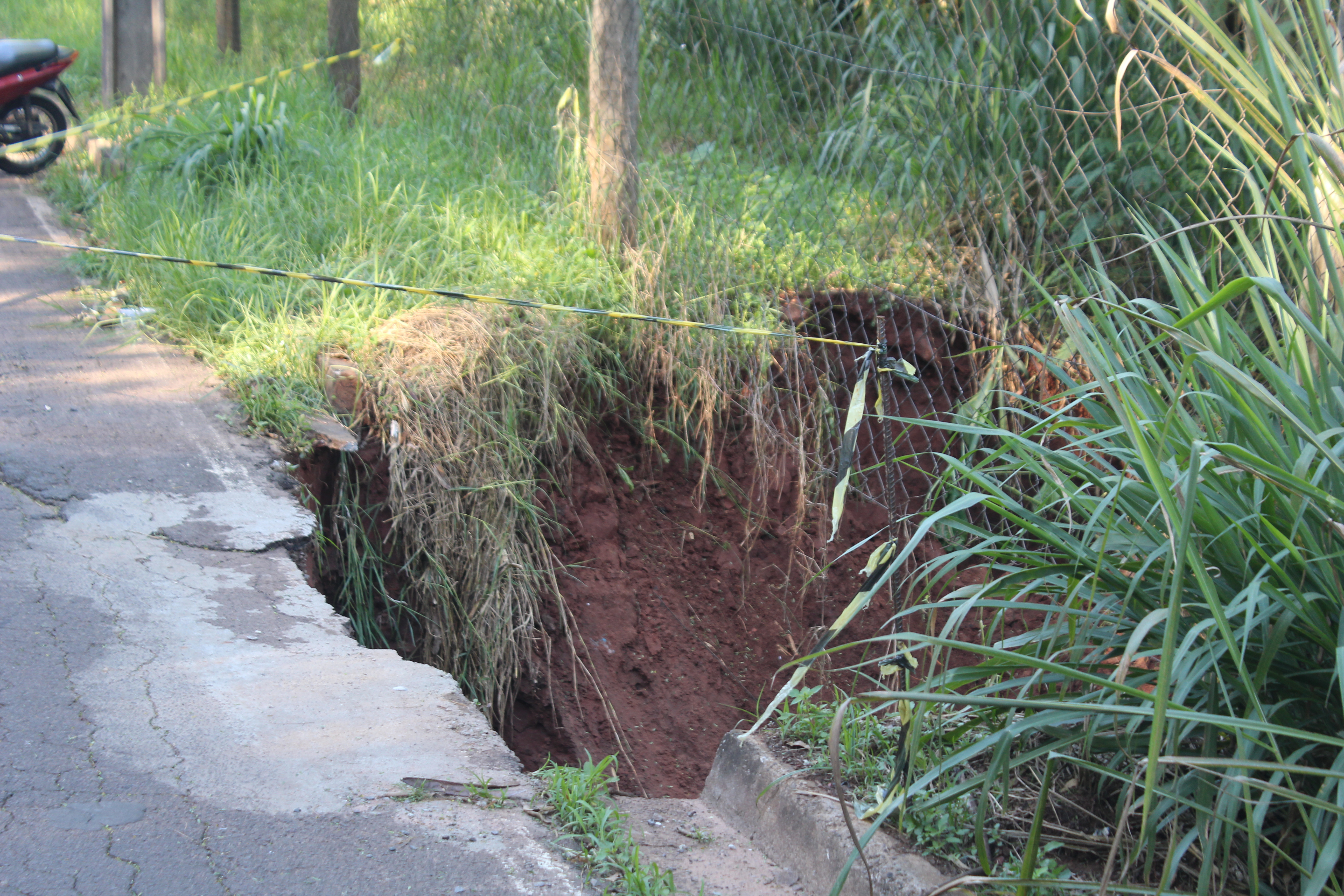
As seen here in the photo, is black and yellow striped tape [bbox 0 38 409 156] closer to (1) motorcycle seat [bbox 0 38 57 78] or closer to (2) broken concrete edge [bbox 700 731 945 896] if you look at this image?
(1) motorcycle seat [bbox 0 38 57 78]

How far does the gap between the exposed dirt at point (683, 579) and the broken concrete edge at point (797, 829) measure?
92 centimetres

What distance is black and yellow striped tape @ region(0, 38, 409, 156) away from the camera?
5.59 m

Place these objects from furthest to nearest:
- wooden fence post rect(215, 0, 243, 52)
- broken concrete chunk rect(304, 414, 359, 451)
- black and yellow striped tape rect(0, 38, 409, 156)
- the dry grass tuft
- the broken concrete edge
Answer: wooden fence post rect(215, 0, 243, 52), black and yellow striped tape rect(0, 38, 409, 156), the dry grass tuft, broken concrete chunk rect(304, 414, 359, 451), the broken concrete edge

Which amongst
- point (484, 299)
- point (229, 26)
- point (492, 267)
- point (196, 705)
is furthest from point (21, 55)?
point (196, 705)

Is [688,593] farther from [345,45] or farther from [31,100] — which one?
[31,100]

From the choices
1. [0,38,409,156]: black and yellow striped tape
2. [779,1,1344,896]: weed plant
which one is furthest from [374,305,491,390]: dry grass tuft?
[0,38,409,156]: black and yellow striped tape

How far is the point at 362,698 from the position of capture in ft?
7.42

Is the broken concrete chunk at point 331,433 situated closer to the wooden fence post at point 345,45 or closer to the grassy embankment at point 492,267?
the grassy embankment at point 492,267

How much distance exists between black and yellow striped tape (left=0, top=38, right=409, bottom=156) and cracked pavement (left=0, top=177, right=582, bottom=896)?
9.18ft

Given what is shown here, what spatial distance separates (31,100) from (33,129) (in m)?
0.19

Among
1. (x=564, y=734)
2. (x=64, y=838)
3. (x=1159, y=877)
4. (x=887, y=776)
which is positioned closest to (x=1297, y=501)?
(x=1159, y=877)

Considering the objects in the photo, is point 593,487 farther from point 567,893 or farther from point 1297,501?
point 1297,501

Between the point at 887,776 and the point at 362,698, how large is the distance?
1.17m

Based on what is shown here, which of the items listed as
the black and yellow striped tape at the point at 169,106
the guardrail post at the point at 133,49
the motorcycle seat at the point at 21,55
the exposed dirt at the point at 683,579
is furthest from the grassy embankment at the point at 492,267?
the guardrail post at the point at 133,49
